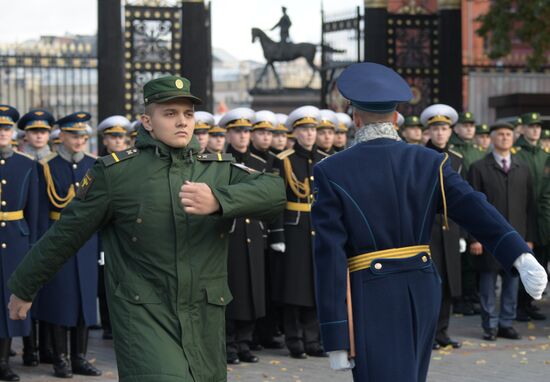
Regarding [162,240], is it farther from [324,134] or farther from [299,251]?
[324,134]

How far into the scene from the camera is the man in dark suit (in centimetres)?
1127

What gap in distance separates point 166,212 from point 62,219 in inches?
19.8

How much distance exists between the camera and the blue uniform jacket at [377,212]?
5.26 meters

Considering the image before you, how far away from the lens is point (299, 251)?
34.9 ft

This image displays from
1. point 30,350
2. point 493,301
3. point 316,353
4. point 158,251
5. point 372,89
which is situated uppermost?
point 372,89

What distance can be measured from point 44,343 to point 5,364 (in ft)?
2.67

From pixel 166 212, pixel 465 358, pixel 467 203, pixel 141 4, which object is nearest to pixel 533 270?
pixel 467 203

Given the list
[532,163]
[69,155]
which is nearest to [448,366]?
[69,155]

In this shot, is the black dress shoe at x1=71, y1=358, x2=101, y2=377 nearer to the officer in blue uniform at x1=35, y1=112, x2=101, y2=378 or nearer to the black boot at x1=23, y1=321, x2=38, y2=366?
the officer in blue uniform at x1=35, y1=112, x2=101, y2=378

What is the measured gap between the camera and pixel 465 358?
10.2 metres

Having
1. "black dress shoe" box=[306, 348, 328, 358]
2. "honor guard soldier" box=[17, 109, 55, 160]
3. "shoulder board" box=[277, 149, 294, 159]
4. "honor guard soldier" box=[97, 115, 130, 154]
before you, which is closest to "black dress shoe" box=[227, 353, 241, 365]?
"black dress shoe" box=[306, 348, 328, 358]

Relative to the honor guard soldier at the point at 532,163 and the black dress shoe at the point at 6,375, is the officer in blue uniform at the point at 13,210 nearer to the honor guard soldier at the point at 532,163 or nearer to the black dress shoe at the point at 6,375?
the black dress shoe at the point at 6,375

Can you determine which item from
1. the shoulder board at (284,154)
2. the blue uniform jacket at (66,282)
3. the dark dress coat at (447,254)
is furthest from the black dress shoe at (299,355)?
the blue uniform jacket at (66,282)

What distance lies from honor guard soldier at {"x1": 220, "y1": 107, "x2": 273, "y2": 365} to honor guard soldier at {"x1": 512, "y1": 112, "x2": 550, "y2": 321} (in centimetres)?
333
